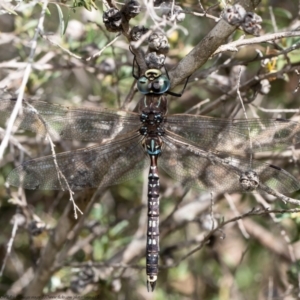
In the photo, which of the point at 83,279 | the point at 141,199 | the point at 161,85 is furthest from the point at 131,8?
the point at 141,199

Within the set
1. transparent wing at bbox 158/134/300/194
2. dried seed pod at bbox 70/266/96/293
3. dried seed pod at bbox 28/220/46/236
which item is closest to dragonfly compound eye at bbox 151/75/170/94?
transparent wing at bbox 158/134/300/194

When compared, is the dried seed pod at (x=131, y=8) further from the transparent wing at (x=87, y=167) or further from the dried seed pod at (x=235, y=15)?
the transparent wing at (x=87, y=167)

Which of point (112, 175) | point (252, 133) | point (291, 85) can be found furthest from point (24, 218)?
point (291, 85)

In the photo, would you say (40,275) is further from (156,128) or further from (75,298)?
(156,128)

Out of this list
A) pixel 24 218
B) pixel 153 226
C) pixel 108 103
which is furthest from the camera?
pixel 108 103

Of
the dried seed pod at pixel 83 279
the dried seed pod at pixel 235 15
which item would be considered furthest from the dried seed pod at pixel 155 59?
the dried seed pod at pixel 83 279

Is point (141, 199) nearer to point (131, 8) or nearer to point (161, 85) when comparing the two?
point (161, 85)
